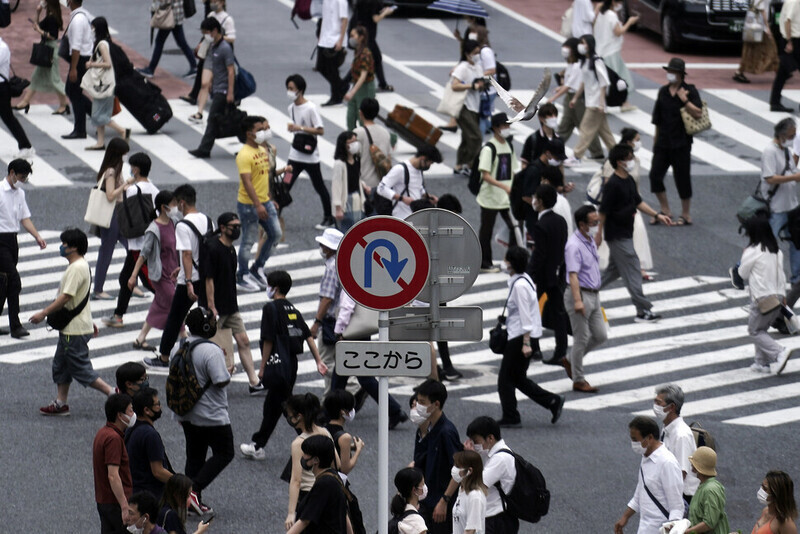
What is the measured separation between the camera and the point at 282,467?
1180 cm

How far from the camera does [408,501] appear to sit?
9086 mm

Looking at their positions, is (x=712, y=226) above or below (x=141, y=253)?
below

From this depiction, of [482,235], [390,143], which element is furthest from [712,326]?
[390,143]

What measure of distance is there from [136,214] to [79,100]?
653 centimetres

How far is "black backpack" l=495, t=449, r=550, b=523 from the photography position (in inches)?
369

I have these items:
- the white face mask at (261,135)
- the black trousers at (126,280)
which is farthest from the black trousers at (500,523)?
the white face mask at (261,135)

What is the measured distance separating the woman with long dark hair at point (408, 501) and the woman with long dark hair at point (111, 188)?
6.98 m

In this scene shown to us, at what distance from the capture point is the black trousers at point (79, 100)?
20.6m

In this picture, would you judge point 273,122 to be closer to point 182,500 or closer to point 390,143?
point 390,143

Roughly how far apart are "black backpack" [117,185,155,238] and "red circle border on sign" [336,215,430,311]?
23.0ft

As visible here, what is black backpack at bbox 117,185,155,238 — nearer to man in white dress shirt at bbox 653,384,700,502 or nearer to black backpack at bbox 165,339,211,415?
black backpack at bbox 165,339,211,415

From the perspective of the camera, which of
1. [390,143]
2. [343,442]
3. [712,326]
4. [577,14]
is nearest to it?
[343,442]

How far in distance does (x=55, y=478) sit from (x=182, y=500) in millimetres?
2675

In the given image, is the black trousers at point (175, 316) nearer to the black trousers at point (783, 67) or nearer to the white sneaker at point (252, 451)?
the white sneaker at point (252, 451)
